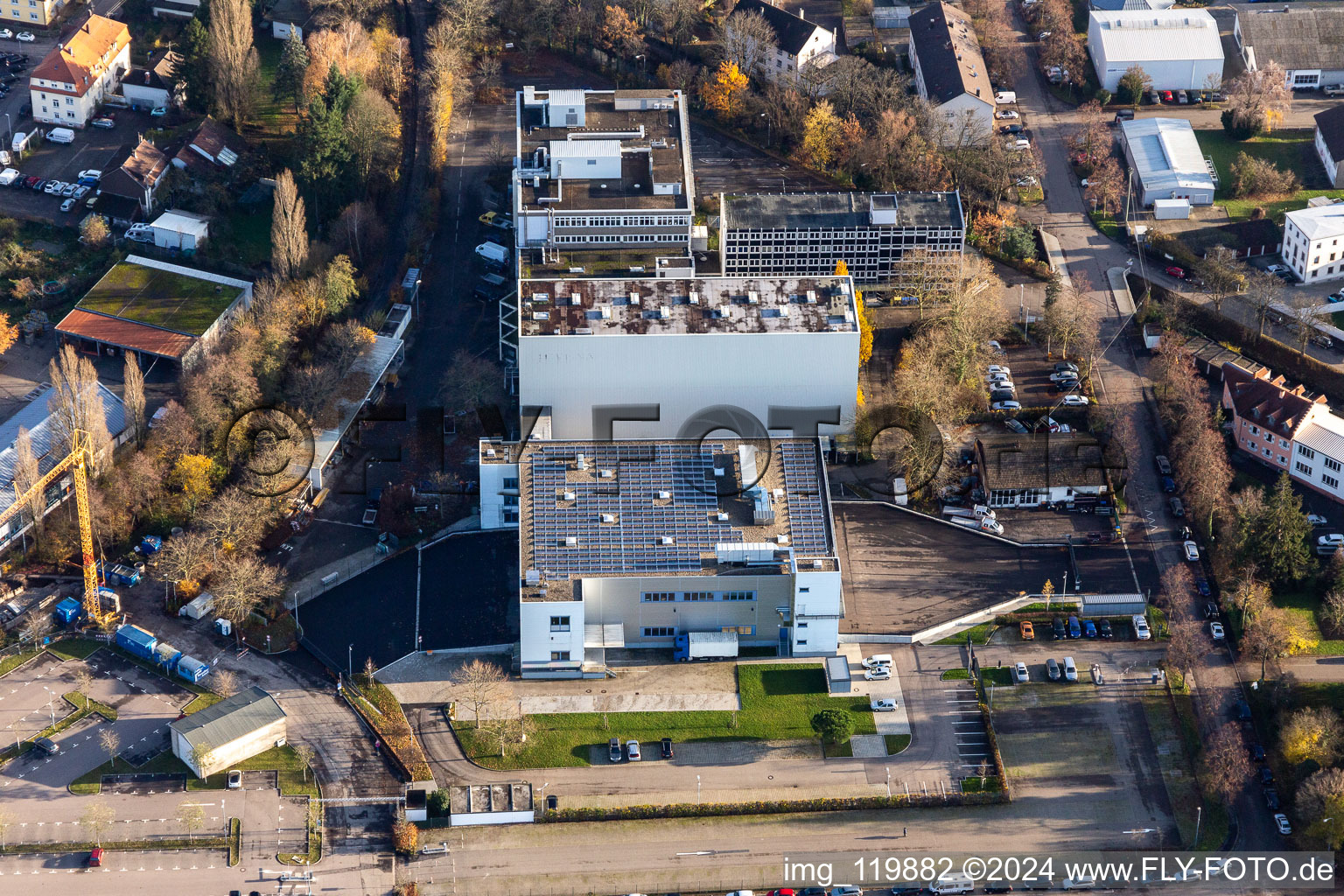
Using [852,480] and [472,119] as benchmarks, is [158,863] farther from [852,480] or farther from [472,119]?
[472,119]

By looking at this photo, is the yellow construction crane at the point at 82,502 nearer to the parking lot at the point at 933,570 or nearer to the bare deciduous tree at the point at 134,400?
the bare deciduous tree at the point at 134,400

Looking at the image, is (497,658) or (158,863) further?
(497,658)

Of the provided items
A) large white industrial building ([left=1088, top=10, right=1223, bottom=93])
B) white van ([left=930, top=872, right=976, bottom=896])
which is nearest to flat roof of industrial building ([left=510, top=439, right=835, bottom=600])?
white van ([left=930, top=872, right=976, bottom=896])

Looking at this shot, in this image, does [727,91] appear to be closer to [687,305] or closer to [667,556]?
[687,305]

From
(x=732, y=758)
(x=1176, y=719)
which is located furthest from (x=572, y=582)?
(x=1176, y=719)

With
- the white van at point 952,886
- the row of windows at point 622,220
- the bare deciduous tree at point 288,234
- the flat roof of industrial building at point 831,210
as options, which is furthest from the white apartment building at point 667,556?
the bare deciduous tree at point 288,234

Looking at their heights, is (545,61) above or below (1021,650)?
above

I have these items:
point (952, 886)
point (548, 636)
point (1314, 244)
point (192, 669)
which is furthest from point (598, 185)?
point (952, 886)
